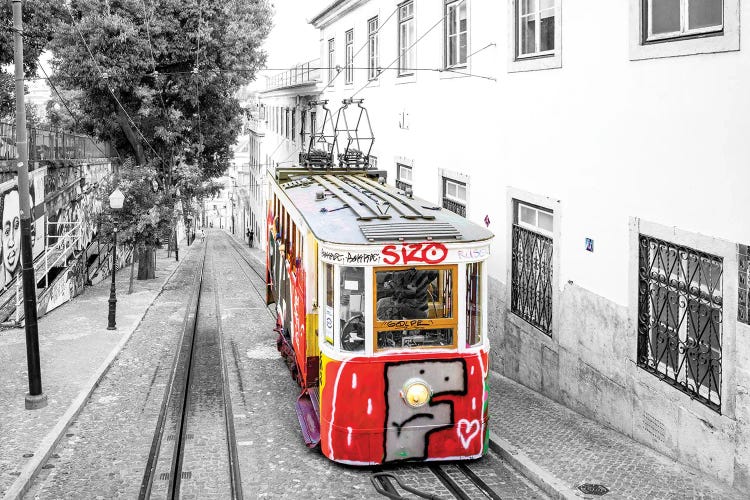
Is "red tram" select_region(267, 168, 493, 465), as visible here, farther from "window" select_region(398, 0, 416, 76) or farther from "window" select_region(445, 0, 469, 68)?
"window" select_region(398, 0, 416, 76)

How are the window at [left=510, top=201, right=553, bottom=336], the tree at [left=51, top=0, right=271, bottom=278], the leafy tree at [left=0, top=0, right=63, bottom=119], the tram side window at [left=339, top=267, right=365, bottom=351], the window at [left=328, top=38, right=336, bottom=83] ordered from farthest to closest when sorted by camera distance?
the window at [left=328, top=38, right=336, bottom=83]
the leafy tree at [left=0, top=0, right=63, bottom=119]
the tree at [left=51, top=0, right=271, bottom=278]
the window at [left=510, top=201, right=553, bottom=336]
the tram side window at [left=339, top=267, right=365, bottom=351]

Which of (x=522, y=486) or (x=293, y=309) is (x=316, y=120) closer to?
(x=293, y=309)

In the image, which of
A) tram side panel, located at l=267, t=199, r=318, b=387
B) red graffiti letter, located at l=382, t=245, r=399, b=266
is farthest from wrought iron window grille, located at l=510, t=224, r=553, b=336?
red graffiti letter, located at l=382, t=245, r=399, b=266

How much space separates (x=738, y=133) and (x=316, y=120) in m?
24.5

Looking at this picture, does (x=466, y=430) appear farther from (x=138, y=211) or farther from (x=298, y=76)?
(x=298, y=76)

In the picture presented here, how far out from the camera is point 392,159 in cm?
1892

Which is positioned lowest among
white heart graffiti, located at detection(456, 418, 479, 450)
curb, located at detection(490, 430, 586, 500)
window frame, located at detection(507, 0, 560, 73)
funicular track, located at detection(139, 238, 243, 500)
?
funicular track, located at detection(139, 238, 243, 500)

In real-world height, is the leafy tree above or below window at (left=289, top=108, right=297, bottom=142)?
above

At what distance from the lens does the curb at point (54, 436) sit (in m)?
7.90

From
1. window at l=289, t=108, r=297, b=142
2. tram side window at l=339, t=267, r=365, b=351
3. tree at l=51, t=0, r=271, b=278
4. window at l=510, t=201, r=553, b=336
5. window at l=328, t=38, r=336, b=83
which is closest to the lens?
tram side window at l=339, t=267, r=365, b=351

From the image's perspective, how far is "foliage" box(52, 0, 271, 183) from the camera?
22016 millimetres

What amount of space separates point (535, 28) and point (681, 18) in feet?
12.0

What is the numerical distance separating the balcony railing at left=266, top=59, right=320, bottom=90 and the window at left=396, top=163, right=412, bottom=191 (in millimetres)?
6589

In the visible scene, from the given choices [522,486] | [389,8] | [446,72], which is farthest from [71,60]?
[522,486]
